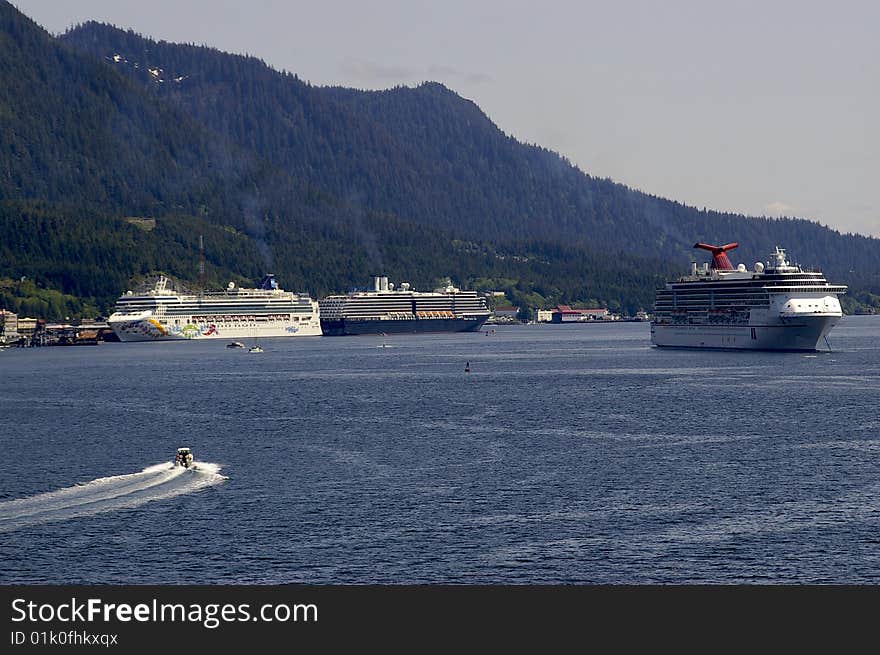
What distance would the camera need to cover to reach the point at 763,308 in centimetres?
17250

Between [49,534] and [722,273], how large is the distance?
152412 millimetres

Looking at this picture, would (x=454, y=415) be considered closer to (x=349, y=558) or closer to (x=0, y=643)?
(x=349, y=558)

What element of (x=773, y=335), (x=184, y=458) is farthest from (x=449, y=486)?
(x=773, y=335)

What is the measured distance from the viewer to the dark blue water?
48562mm

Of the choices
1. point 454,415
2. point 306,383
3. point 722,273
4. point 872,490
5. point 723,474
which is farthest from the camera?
point 722,273

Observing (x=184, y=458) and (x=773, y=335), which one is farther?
(x=773, y=335)

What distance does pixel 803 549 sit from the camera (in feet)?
164

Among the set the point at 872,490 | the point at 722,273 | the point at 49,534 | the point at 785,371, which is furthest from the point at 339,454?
the point at 722,273

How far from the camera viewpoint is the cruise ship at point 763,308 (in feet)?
553

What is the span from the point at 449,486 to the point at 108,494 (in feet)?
52.5

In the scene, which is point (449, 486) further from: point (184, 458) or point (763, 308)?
point (763, 308)

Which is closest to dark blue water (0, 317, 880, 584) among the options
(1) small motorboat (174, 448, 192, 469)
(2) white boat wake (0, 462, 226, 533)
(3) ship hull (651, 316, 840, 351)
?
(2) white boat wake (0, 462, 226, 533)

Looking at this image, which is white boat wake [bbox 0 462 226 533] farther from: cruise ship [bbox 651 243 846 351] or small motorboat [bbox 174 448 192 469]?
cruise ship [bbox 651 243 846 351]

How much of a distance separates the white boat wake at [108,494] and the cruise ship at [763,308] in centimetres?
11229
